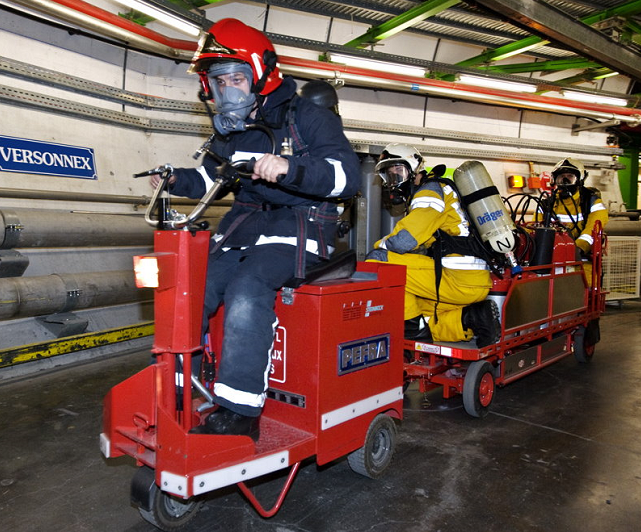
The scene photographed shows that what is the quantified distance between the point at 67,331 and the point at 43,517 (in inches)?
110

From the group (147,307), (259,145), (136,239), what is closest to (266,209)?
(259,145)

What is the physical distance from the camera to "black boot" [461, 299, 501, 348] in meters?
3.96

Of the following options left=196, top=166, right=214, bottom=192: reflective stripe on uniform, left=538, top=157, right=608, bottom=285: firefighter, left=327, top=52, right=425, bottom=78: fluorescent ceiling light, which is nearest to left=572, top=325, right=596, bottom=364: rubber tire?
left=538, top=157, right=608, bottom=285: firefighter

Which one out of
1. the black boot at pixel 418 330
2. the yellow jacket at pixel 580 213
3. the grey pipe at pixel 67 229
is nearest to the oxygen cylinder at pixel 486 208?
the black boot at pixel 418 330

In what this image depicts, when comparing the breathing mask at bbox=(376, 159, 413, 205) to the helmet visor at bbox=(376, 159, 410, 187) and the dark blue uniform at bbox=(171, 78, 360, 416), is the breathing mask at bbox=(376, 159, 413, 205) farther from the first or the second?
the dark blue uniform at bbox=(171, 78, 360, 416)

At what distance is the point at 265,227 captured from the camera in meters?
2.56

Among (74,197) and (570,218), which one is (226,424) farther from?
(570,218)

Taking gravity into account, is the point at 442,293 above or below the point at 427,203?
below

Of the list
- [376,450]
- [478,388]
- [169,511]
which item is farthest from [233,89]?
[478,388]

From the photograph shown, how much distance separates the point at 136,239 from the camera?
543 centimetres

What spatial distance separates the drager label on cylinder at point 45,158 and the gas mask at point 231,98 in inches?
130

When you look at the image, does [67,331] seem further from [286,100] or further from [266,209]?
[286,100]

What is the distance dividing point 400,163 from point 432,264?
0.85 meters

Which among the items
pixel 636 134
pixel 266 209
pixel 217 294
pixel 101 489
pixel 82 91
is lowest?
pixel 101 489
